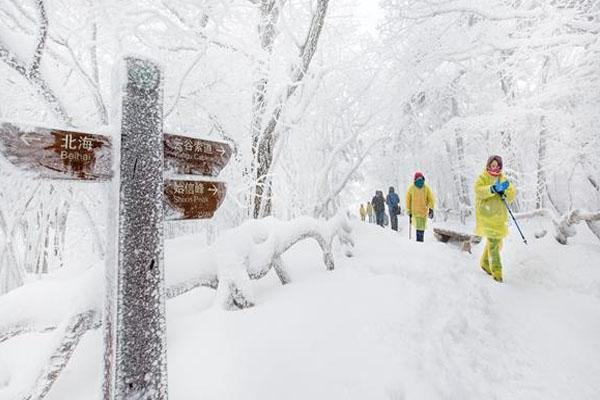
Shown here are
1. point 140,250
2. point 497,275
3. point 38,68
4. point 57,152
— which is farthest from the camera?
point 497,275

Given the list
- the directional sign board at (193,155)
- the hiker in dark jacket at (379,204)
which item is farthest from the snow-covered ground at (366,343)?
the hiker in dark jacket at (379,204)

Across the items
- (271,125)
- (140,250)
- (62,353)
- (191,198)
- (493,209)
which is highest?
(271,125)

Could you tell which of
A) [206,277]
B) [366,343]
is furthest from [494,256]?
[206,277]

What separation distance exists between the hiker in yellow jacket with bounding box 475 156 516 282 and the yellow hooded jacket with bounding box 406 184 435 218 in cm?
274

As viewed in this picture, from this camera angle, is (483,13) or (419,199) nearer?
(483,13)

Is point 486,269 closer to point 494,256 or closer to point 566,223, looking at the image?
point 494,256

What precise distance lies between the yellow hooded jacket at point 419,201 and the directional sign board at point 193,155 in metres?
7.31

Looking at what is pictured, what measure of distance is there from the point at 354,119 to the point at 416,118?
311 inches

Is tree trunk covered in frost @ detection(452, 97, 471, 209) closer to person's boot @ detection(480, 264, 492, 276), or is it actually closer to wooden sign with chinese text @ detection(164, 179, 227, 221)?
person's boot @ detection(480, 264, 492, 276)

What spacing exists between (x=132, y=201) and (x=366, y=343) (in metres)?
2.11

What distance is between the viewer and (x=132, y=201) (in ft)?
6.38

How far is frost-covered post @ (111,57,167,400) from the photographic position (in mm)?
1852

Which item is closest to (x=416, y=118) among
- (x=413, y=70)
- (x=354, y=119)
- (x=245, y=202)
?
(x=354, y=119)

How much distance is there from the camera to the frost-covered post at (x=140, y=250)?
72.9 inches
